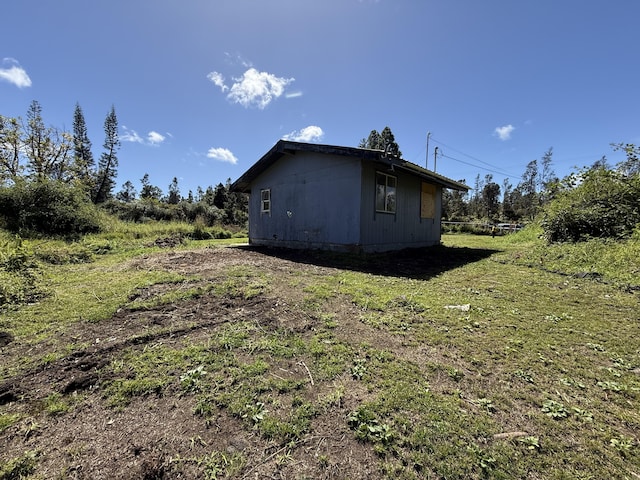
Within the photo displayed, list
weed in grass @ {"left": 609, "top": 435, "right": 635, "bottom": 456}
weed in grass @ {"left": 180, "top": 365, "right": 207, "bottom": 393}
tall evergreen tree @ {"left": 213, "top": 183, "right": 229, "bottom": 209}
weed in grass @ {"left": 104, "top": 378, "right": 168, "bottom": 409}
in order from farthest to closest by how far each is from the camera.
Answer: tall evergreen tree @ {"left": 213, "top": 183, "right": 229, "bottom": 209}
weed in grass @ {"left": 180, "top": 365, "right": 207, "bottom": 393}
weed in grass @ {"left": 104, "top": 378, "right": 168, "bottom": 409}
weed in grass @ {"left": 609, "top": 435, "right": 635, "bottom": 456}

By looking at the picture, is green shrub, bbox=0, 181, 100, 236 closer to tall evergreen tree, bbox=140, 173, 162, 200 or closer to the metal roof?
the metal roof

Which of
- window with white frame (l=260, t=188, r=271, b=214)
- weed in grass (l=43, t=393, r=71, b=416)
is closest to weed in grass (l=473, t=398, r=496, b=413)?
weed in grass (l=43, t=393, r=71, b=416)

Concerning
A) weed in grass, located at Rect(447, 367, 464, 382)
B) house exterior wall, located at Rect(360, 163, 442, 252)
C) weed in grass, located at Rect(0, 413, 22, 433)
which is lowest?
weed in grass, located at Rect(0, 413, 22, 433)

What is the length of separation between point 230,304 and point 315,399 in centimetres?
220

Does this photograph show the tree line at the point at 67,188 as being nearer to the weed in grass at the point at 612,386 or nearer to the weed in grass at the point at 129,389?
the weed in grass at the point at 129,389

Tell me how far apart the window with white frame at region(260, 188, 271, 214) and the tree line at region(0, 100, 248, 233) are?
5923mm

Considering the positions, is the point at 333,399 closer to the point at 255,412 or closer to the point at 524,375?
the point at 255,412

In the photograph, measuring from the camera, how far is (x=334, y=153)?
26.6ft

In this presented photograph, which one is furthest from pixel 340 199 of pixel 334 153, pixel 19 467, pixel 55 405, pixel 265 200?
pixel 19 467

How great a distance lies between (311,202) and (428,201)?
509cm

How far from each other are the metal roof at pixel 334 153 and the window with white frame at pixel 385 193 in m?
0.44

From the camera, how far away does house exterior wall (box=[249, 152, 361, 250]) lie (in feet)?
26.9

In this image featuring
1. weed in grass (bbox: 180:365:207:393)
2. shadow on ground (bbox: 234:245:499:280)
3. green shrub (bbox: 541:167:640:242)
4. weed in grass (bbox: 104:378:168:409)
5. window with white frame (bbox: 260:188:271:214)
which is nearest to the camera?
weed in grass (bbox: 104:378:168:409)

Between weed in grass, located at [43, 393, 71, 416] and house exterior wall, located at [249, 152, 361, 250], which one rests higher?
house exterior wall, located at [249, 152, 361, 250]
